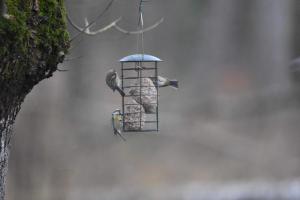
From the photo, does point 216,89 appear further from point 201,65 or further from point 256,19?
point 256,19

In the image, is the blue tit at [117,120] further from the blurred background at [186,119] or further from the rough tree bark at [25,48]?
the blurred background at [186,119]

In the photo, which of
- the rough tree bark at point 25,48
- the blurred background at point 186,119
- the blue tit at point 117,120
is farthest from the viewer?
the blurred background at point 186,119

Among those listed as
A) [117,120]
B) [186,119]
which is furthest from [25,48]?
[186,119]

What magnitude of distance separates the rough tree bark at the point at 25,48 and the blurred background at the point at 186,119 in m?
4.35

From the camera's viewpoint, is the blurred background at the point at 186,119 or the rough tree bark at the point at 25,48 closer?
the rough tree bark at the point at 25,48

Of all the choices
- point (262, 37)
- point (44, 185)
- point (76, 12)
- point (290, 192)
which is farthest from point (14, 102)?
point (262, 37)

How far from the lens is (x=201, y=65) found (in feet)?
26.2

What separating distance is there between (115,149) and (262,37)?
1.92 meters

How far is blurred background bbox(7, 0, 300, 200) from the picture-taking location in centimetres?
727

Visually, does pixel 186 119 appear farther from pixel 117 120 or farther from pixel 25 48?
pixel 25 48

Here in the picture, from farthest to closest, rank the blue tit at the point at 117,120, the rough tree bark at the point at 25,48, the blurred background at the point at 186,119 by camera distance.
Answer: the blurred background at the point at 186,119 < the blue tit at the point at 117,120 < the rough tree bark at the point at 25,48

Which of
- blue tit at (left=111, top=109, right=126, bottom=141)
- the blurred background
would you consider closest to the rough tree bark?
blue tit at (left=111, top=109, right=126, bottom=141)

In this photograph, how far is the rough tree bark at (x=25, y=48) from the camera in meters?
2.47

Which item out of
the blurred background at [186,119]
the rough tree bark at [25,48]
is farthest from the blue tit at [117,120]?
the blurred background at [186,119]
